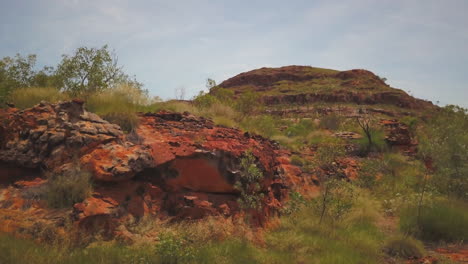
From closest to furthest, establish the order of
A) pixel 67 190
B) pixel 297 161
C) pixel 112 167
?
pixel 67 190, pixel 112 167, pixel 297 161

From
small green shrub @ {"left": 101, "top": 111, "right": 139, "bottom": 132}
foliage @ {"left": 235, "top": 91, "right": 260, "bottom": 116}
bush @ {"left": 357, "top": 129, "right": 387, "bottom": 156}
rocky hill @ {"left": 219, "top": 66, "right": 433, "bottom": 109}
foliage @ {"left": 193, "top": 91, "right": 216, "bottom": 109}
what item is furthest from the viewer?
rocky hill @ {"left": 219, "top": 66, "right": 433, "bottom": 109}

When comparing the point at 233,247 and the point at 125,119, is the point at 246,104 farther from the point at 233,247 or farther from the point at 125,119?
the point at 233,247

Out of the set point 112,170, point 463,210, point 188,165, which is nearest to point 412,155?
point 463,210

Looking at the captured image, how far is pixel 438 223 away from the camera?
24.1ft

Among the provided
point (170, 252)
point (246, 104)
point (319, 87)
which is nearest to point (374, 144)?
point (246, 104)

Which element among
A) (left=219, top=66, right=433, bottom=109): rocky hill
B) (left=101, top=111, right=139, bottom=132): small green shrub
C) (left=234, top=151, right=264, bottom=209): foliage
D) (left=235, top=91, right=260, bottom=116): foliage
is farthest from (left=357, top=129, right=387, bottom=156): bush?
(left=219, top=66, right=433, bottom=109): rocky hill

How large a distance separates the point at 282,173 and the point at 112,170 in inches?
206

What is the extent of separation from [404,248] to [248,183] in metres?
3.26

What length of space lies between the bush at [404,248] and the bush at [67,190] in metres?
5.67

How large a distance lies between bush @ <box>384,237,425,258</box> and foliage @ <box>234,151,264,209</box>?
2.74 m

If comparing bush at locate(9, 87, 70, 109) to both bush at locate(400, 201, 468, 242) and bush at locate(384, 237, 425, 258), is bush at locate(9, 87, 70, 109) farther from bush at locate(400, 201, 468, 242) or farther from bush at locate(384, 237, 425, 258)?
bush at locate(400, 201, 468, 242)

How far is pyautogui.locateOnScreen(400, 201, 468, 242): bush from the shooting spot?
7.17 meters

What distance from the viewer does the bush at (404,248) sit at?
5992 mm

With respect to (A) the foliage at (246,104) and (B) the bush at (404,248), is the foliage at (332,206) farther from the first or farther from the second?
(A) the foliage at (246,104)
